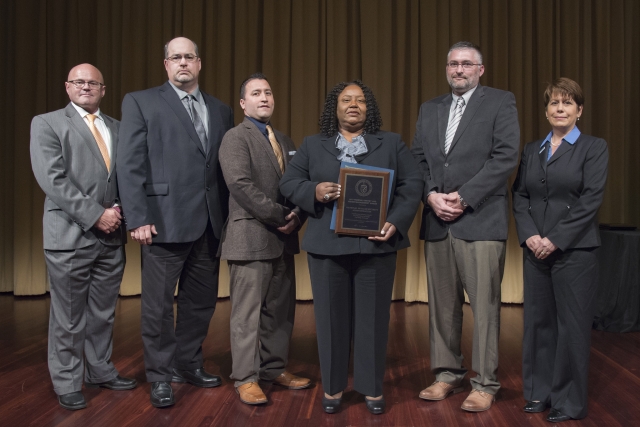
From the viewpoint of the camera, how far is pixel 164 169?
3.21m

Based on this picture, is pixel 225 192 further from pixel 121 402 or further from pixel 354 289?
pixel 121 402

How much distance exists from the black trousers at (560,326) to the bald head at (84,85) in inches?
91.6

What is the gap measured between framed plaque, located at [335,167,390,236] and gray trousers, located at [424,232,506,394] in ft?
1.59

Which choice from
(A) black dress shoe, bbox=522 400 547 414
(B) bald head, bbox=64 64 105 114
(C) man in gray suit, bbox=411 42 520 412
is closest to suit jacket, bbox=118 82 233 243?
(B) bald head, bbox=64 64 105 114

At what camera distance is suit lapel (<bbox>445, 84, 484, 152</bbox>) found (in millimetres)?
3137

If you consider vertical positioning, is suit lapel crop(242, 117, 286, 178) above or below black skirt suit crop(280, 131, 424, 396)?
above

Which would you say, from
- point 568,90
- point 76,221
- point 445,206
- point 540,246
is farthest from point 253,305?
point 568,90

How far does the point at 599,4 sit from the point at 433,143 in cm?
401

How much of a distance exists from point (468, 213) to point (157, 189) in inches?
59.9

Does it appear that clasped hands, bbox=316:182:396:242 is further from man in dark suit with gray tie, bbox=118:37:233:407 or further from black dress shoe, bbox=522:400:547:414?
black dress shoe, bbox=522:400:547:414

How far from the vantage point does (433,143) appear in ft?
10.6

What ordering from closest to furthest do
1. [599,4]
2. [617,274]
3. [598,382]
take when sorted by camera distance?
1. [598,382]
2. [617,274]
3. [599,4]

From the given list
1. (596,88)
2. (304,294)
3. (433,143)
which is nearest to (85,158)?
(433,143)

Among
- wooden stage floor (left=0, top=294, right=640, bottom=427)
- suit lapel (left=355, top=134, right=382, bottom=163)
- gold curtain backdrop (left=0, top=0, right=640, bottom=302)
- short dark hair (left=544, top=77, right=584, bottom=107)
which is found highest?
gold curtain backdrop (left=0, top=0, right=640, bottom=302)
